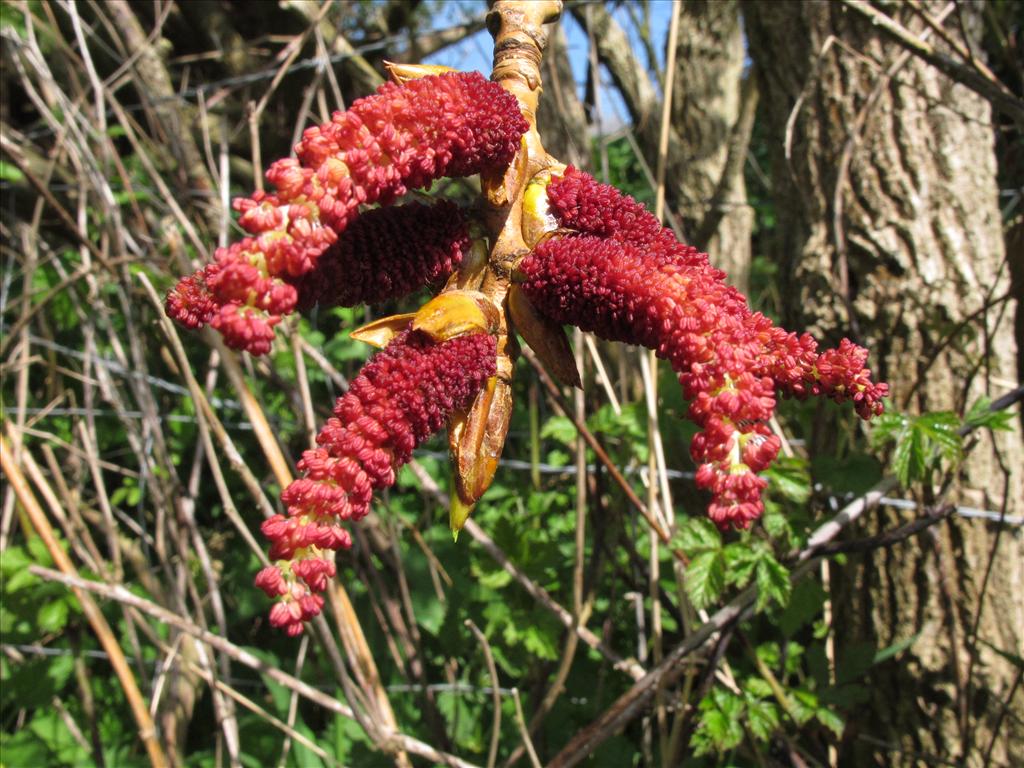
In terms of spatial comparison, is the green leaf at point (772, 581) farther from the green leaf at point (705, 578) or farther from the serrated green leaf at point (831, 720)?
the serrated green leaf at point (831, 720)

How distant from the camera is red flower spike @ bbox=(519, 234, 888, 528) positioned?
0.43 m

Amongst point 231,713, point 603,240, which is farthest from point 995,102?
point 231,713

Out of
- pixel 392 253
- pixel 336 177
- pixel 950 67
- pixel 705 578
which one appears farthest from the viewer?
pixel 705 578

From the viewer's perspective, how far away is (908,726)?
1.39 metres

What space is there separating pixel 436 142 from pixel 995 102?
910 mm

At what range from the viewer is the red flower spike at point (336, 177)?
15.7 inches

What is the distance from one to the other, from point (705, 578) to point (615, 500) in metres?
0.50

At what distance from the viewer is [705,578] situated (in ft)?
3.89

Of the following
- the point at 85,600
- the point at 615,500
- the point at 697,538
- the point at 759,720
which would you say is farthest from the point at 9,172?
the point at 759,720

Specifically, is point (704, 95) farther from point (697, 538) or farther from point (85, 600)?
point (85, 600)

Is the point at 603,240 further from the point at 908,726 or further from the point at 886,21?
the point at 908,726

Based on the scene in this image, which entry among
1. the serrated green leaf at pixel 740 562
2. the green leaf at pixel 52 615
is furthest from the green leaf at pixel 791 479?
the green leaf at pixel 52 615

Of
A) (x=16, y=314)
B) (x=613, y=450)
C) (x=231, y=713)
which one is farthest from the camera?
(x=16, y=314)

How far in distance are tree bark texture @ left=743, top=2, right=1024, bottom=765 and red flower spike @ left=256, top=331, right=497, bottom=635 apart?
44.3 inches
